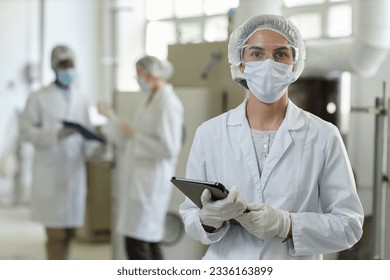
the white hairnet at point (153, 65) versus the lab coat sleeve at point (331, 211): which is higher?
the white hairnet at point (153, 65)

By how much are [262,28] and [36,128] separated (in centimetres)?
152

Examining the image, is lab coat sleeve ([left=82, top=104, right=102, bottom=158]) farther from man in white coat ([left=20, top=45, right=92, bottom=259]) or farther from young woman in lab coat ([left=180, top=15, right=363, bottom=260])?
young woman in lab coat ([left=180, top=15, right=363, bottom=260])

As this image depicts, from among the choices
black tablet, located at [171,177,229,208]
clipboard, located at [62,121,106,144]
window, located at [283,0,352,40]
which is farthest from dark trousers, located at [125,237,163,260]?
black tablet, located at [171,177,229,208]

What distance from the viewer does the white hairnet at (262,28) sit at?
3.73ft

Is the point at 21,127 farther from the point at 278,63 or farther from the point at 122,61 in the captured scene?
the point at 278,63

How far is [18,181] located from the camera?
414cm

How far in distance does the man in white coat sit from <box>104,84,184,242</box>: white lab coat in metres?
0.21

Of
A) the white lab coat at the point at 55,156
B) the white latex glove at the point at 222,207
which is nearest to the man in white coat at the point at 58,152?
the white lab coat at the point at 55,156

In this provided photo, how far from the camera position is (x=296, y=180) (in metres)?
1.12

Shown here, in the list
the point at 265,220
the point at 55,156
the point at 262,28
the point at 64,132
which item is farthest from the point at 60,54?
the point at 265,220

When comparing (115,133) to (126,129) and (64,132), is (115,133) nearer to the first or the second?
(126,129)

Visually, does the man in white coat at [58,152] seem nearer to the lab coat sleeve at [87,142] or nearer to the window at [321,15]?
the lab coat sleeve at [87,142]

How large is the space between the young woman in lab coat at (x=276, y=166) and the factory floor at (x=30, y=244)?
127 cm
